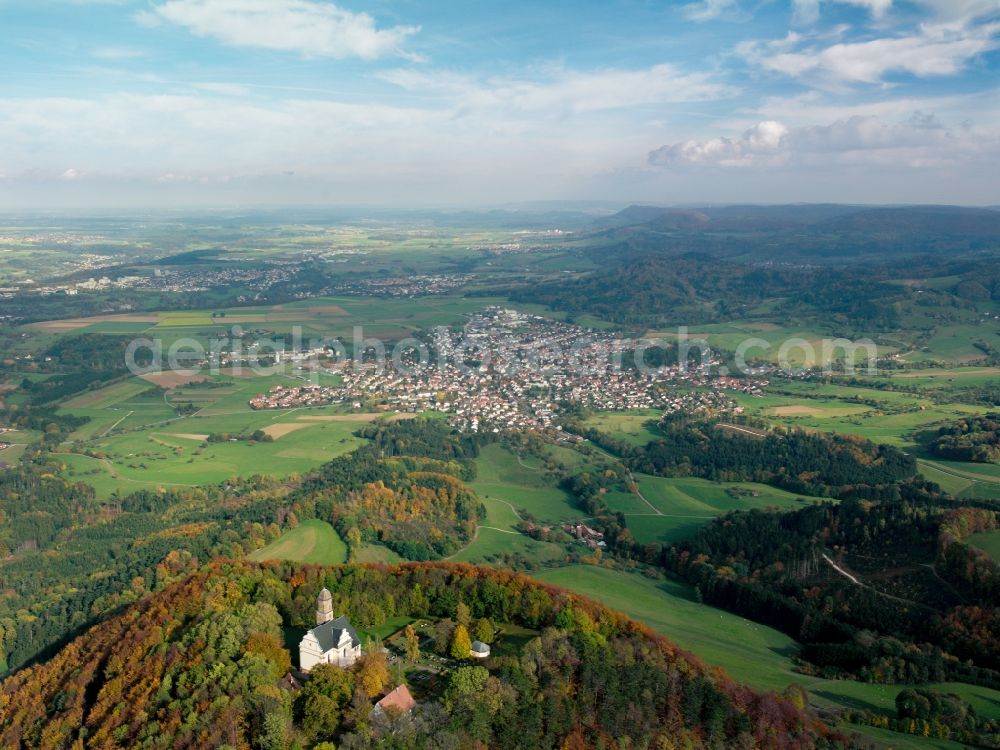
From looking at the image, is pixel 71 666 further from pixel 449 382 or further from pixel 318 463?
pixel 449 382

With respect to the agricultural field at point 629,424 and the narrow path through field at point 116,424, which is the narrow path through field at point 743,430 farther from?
the narrow path through field at point 116,424

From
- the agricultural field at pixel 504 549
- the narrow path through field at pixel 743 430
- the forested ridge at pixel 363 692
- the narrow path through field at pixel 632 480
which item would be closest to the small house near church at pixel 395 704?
the forested ridge at pixel 363 692

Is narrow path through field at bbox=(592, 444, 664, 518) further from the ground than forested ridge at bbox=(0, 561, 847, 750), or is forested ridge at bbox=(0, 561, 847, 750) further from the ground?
forested ridge at bbox=(0, 561, 847, 750)

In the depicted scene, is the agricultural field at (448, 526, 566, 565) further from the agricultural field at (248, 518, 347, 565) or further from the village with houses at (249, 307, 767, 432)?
the village with houses at (249, 307, 767, 432)

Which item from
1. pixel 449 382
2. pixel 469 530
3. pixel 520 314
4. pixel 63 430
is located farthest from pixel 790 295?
pixel 63 430

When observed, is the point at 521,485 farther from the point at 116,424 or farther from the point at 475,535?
the point at 116,424

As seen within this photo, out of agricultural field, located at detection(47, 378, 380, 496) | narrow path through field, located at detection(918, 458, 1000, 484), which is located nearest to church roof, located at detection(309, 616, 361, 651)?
Result: agricultural field, located at detection(47, 378, 380, 496)
